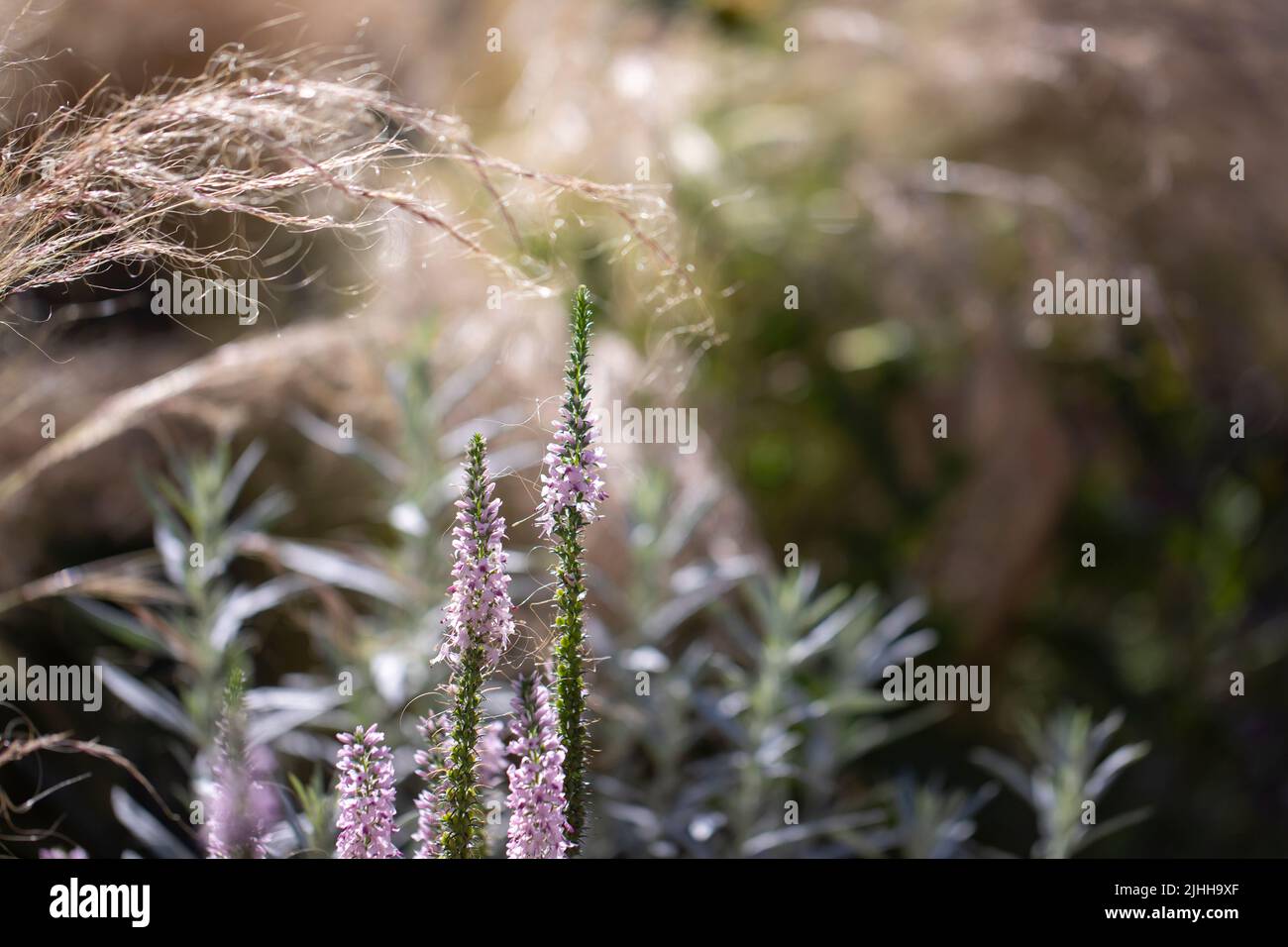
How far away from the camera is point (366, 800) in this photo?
875mm

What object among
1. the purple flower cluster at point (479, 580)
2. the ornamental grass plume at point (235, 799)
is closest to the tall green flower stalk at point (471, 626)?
the purple flower cluster at point (479, 580)

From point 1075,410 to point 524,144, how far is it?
5.56ft

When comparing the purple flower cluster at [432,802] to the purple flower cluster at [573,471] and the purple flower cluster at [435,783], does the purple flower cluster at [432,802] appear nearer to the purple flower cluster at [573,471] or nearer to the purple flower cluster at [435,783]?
the purple flower cluster at [435,783]

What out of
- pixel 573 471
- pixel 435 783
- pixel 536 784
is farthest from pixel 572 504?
pixel 435 783

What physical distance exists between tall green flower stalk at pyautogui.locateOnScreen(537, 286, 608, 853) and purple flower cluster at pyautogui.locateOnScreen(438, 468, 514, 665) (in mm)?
45

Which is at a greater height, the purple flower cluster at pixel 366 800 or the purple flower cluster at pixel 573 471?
the purple flower cluster at pixel 573 471

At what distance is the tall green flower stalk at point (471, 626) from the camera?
2.74 feet

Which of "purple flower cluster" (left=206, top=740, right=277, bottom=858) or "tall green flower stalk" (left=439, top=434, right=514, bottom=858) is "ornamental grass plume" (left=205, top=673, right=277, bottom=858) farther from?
"tall green flower stalk" (left=439, top=434, right=514, bottom=858)

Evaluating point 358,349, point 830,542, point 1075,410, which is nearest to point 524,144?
point 358,349

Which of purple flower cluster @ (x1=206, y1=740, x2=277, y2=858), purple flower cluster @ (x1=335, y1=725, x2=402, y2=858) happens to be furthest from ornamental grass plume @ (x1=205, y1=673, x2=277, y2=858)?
purple flower cluster @ (x1=335, y1=725, x2=402, y2=858)

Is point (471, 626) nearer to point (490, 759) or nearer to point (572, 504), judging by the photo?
point (572, 504)

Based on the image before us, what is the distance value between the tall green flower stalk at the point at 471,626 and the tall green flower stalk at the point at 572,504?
0.15 ft

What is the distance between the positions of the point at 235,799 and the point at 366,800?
0.18 meters

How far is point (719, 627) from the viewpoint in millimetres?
2199
